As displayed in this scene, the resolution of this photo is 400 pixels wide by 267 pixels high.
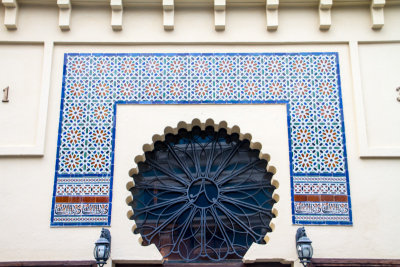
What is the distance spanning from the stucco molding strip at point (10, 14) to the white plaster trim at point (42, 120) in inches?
18.4

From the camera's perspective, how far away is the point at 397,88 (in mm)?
5777

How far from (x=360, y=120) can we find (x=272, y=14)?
167 centimetres

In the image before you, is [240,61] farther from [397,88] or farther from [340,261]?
[340,261]

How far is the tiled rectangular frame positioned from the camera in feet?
17.8

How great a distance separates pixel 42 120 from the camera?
5668 mm

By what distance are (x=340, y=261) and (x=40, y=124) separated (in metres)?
3.64

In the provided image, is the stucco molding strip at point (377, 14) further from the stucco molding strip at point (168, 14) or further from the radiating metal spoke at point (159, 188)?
the radiating metal spoke at point (159, 188)

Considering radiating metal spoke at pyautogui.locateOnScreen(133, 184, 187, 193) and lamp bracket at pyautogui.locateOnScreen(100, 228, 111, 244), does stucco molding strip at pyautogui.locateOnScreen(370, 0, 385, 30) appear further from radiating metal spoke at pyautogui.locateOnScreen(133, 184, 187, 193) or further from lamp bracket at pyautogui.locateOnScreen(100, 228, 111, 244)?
lamp bracket at pyautogui.locateOnScreen(100, 228, 111, 244)

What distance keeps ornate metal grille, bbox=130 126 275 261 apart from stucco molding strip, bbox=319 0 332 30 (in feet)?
5.62

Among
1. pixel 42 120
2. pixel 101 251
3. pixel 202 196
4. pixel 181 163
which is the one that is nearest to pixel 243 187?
pixel 202 196

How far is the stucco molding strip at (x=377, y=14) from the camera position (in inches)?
235

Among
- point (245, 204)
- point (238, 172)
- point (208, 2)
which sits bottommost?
point (245, 204)

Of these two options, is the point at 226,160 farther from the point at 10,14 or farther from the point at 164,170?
the point at 10,14

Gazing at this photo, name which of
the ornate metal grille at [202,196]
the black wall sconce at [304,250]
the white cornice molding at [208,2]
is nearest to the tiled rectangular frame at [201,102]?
the black wall sconce at [304,250]
